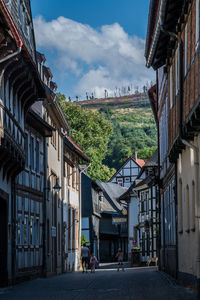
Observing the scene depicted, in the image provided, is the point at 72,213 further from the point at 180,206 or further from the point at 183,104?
the point at 183,104

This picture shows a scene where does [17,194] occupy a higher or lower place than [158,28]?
lower

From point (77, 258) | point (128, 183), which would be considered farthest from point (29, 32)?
point (128, 183)

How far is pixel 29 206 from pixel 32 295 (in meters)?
10.7

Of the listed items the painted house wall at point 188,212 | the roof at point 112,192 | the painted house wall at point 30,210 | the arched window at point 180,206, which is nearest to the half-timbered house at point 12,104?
the painted house wall at point 30,210

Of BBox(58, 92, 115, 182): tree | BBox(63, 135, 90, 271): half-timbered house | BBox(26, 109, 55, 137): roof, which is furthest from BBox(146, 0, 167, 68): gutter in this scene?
BBox(58, 92, 115, 182): tree

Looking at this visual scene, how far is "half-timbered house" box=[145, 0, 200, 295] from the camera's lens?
17312mm

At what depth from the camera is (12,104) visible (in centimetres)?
2370

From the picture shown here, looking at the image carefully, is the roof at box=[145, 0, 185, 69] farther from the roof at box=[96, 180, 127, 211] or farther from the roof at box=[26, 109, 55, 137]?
the roof at box=[96, 180, 127, 211]

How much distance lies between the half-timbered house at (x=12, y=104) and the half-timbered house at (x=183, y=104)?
4030 mm

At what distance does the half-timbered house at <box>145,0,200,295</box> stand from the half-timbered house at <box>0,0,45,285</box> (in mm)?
4030

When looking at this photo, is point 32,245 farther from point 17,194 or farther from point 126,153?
point 126,153

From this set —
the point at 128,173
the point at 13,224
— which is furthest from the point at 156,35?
the point at 128,173

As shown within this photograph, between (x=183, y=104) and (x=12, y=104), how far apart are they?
6308 mm

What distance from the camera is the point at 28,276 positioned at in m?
29.0
